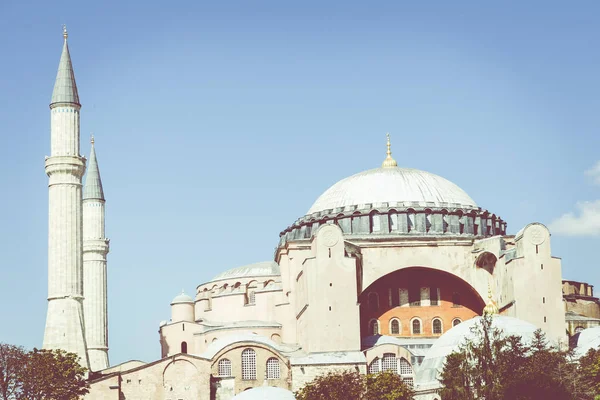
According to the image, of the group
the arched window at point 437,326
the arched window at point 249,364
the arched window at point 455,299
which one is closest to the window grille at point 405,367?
the arched window at point 437,326

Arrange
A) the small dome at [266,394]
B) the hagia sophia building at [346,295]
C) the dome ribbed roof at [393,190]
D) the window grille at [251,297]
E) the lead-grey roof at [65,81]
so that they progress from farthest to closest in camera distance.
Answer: the window grille at [251,297] < the dome ribbed roof at [393,190] < the lead-grey roof at [65,81] < the hagia sophia building at [346,295] < the small dome at [266,394]

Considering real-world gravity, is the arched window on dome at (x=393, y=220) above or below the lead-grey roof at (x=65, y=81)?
below

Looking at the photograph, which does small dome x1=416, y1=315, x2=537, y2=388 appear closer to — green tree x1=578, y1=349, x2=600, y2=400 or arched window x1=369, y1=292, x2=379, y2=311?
green tree x1=578, y1=349, x2=600, y2=400

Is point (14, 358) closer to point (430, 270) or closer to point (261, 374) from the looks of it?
point (261, 374)

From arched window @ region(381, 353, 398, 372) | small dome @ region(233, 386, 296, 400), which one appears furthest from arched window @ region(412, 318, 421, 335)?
small dome @ region(233, 386, 296, 400)

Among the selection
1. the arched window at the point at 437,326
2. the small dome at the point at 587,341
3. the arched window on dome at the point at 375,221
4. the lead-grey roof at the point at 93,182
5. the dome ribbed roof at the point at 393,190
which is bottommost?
the small dome at the point at 587,341

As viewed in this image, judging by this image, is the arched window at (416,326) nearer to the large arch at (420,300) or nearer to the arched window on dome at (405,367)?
the large arch at (420,300)

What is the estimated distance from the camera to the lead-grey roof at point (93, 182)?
64.4m

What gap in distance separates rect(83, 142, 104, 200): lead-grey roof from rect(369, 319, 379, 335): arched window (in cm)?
1872

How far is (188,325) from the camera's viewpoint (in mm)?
58375

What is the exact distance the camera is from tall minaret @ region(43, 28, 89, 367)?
49.6 meters

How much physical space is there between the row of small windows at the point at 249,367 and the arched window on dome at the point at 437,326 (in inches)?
303

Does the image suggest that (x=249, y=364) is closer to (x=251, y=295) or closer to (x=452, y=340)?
(x=452, y=340)

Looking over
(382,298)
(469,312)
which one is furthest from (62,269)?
(469,312)
